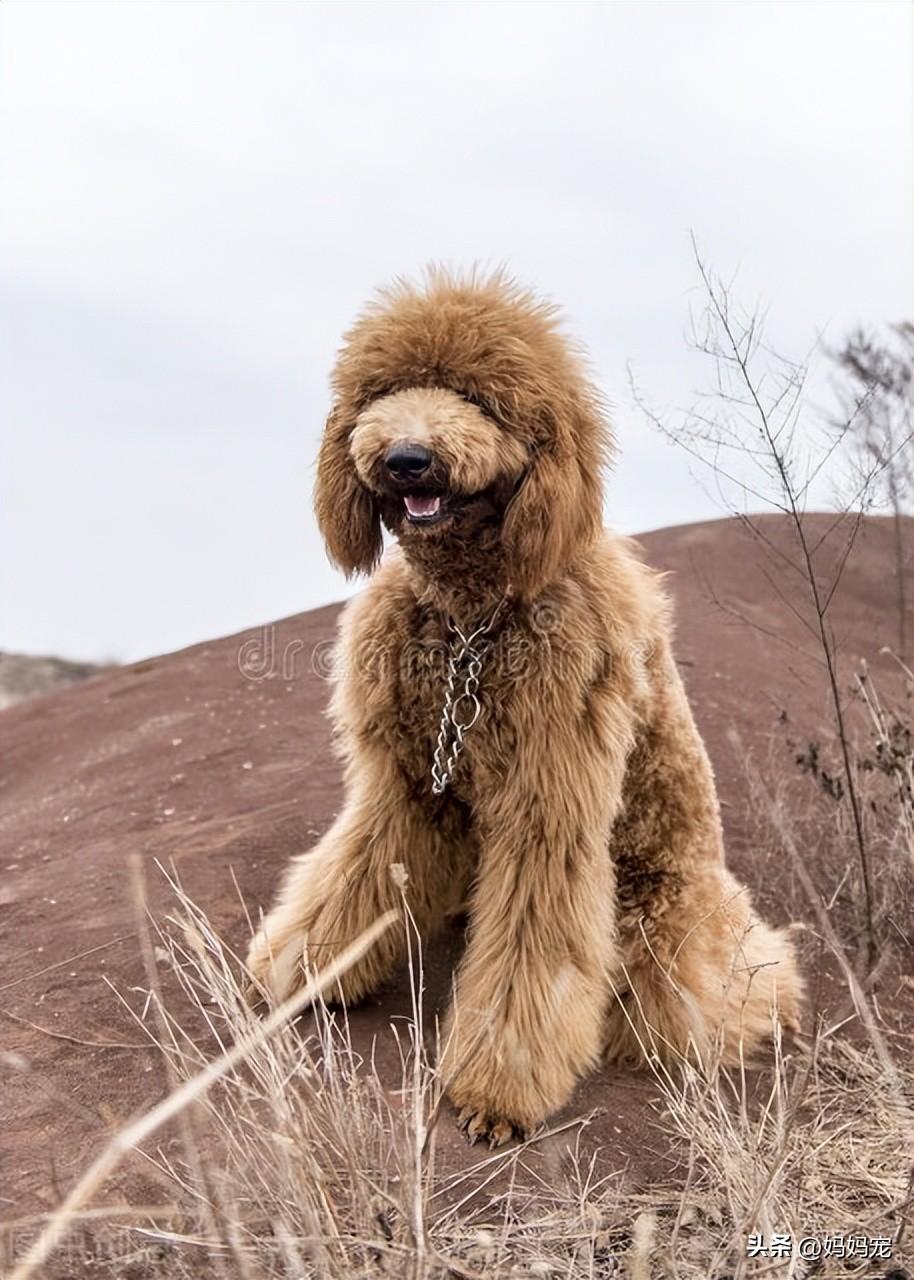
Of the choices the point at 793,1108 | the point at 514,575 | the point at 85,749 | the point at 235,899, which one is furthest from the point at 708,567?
the point at 793,1108

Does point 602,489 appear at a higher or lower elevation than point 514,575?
higher

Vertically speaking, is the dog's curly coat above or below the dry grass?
above

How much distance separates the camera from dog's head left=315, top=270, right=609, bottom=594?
9.54 ft

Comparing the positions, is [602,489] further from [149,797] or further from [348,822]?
[149,797]

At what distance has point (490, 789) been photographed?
11.0 ft

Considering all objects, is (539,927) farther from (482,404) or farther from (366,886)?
(482,404)

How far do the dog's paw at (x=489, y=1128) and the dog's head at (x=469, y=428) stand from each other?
1363mm

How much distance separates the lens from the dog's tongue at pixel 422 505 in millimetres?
2924

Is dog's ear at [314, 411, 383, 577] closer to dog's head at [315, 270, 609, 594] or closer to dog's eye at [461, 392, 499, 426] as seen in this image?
dog's head at [315, 270, 609, 594]

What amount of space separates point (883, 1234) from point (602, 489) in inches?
75.0

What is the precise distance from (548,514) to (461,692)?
56 centimetres

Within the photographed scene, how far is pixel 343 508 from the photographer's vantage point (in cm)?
328

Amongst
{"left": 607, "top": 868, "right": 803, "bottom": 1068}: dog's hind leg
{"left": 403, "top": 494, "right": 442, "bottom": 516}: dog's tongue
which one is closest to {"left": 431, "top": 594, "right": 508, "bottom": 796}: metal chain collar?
{"left": 403, "top": 494, "right": 442, "bottom": 516}: dog's tongue

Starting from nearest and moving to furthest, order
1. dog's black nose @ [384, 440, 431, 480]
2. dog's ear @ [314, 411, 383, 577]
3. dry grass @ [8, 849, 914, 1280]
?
1. dry grass @ [8, 849, 914, 1280]
2. dog's black nose @ [384, 440, 431, 480]
3. dog's ear @ [314, 411, 383, 577]
